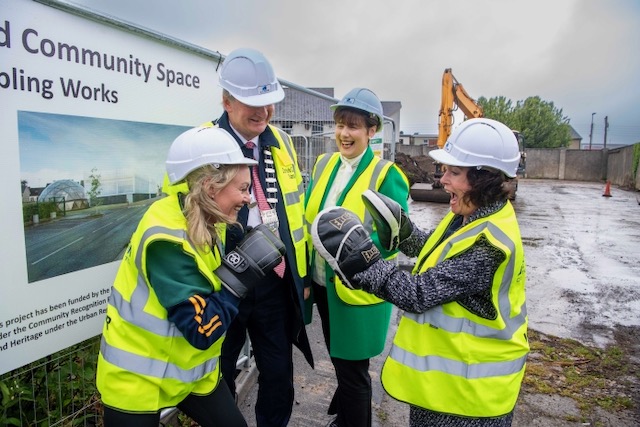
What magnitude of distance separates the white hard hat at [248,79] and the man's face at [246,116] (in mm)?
66

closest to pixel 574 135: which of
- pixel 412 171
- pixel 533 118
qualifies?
pixel 533 118

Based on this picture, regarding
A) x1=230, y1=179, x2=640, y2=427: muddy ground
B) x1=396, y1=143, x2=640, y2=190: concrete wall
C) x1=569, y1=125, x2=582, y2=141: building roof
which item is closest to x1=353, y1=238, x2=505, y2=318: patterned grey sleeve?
x1=230, y1=179, x2=640, y2=427: muddy ground

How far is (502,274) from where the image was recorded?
1.75 meters

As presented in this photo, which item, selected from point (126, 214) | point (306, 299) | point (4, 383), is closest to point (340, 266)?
point (306, 299)

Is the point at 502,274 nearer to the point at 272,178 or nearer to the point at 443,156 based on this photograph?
the point at 443,156

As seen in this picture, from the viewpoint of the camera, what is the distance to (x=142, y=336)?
5.61ft

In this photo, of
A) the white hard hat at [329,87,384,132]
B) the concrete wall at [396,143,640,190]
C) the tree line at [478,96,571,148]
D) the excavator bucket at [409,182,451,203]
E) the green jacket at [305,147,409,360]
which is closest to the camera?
the green jacket at [305,147,409,360]

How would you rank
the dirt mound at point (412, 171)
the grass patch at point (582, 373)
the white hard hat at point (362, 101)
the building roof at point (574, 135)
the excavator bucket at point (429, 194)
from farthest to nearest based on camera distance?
the building roof at point (574, 135) < the dirt mound at point (412, 171) < the excavator bucket at point (429, 194) < the grass patch at point (582, 373) < the white hard hat at point (362, 101)

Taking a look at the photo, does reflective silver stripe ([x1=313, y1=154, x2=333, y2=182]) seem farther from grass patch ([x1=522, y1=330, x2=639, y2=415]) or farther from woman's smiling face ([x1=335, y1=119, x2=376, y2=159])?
grass patch ([x1=522, y1=330, x2=639, y2=415])

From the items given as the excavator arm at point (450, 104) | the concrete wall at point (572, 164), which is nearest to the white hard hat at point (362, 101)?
the excavator arm at point (450, 104)

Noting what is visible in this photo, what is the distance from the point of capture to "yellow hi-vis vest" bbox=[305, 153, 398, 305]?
8.76 ft

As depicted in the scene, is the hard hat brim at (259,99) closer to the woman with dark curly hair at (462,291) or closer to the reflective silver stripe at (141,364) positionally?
the woman with dark curly hair at (462,291)

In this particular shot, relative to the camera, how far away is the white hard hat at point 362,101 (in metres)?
2.79

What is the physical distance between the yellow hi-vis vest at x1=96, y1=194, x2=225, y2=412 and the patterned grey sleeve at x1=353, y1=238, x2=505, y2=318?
73cm
